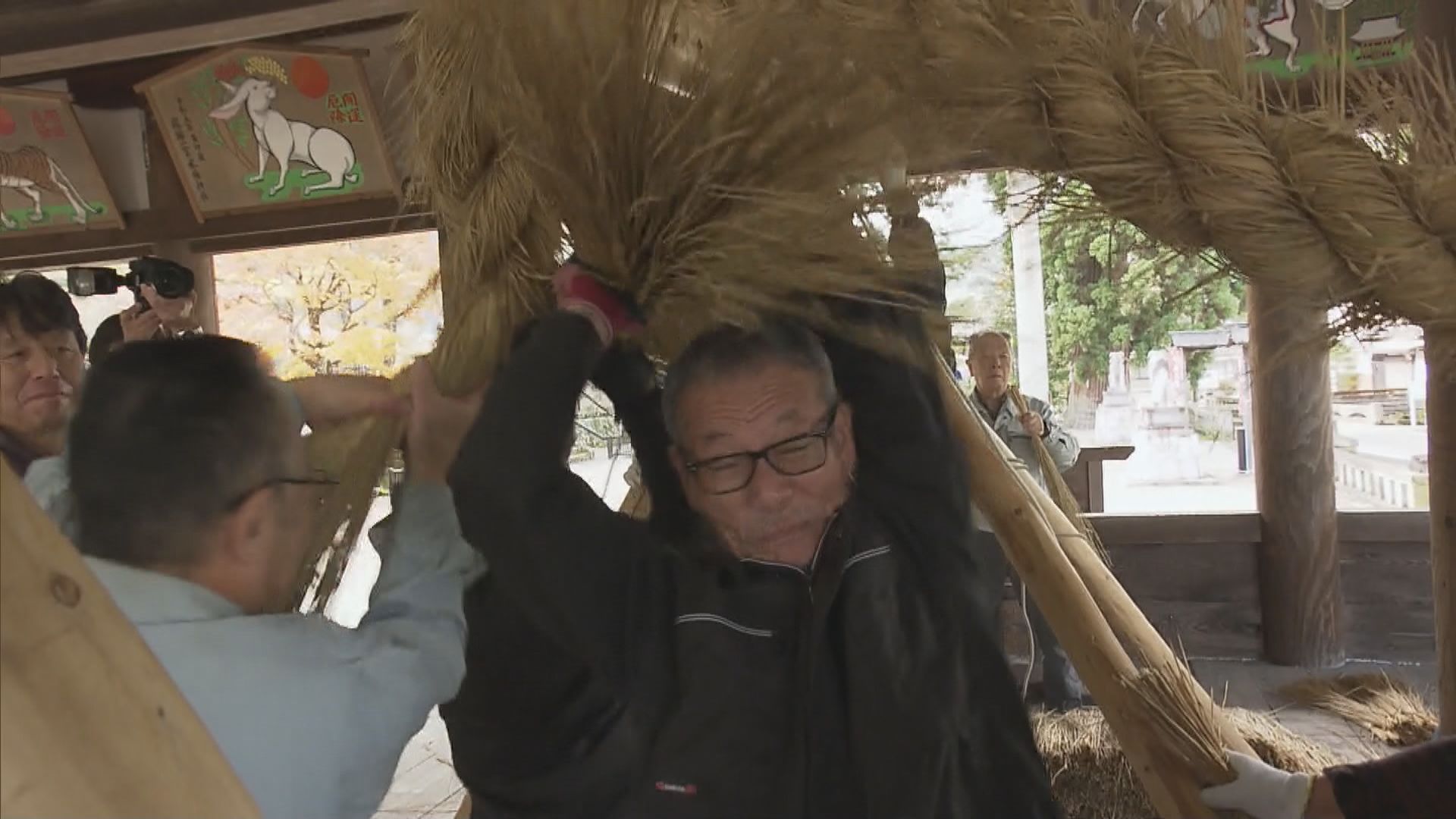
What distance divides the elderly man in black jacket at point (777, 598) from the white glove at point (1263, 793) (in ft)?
1.03

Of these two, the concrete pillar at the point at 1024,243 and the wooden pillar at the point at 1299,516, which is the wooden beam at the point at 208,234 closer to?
the concrete pillar at the point at 1024,243

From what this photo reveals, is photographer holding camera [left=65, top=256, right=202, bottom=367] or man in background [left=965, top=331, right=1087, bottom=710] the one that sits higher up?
photographer holding camera [left=65, top=256, right=202, bottom=367]

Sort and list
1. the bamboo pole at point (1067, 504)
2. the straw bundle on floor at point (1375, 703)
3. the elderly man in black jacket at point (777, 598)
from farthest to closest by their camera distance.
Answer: the straw bundle on floor at point (1375, 703) → the bamboo pole at point (1067, 504) → the elderly man in black jacket at point (777, 598)

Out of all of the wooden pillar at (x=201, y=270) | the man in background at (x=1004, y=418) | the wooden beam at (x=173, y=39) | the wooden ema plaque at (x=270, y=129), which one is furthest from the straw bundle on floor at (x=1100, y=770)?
the wooden pillar at (x=201, y=270)

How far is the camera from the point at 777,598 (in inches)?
28.2

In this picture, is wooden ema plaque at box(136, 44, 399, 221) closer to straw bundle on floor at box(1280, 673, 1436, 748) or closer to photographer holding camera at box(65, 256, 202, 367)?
photographer holding camera at box(65, 256, 202, 367)

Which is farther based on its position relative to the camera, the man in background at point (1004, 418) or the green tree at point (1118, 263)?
the man in background at point (1004, 418)

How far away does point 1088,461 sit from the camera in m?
3.09

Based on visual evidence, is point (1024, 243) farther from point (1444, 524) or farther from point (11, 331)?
point (11, 331)

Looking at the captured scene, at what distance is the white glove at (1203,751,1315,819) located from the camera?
90 cm

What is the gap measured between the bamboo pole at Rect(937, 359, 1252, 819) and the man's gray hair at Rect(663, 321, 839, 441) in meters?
0.27

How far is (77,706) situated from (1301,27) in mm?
2103

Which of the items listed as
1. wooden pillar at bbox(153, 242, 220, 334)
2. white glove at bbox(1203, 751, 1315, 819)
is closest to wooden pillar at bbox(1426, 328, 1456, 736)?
white glove at bbox(1203, 751, 1315, 819)

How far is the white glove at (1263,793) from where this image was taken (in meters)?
0.90
